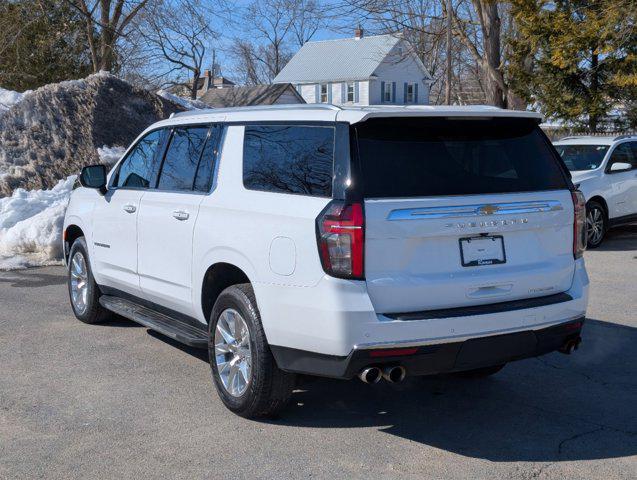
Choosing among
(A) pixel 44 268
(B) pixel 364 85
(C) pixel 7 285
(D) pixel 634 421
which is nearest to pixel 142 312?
(D) pixel 634 421

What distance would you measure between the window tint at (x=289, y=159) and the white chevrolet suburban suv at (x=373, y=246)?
1cm

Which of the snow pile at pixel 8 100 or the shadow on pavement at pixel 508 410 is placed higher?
the snow pile at pixel 8 100

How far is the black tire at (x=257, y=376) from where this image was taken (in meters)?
4.94

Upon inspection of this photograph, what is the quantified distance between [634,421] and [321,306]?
7.39 feet

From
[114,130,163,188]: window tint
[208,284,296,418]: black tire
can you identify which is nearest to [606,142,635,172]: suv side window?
[114,130,163,188]: window tint

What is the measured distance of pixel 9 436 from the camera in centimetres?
497

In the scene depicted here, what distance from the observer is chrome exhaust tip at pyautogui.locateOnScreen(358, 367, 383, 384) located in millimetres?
4555

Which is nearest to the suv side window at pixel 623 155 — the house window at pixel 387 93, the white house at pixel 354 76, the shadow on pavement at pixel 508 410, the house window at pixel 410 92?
the shadow on pavement at pixel 508 410

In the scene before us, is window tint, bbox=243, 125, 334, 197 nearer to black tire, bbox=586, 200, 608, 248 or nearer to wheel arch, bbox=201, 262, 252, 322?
wheel arch, bbox=201, 262, 252, 322

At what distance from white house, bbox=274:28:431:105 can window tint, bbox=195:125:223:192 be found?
2101 inches

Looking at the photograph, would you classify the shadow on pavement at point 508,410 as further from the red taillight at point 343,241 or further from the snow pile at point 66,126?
the snow pile at point 66,126

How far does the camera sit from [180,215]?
5.91m

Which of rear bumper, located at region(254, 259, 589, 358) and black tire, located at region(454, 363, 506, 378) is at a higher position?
rear bumper, located at region(254, 259, 589, 358)

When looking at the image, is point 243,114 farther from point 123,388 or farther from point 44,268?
point 44,268
